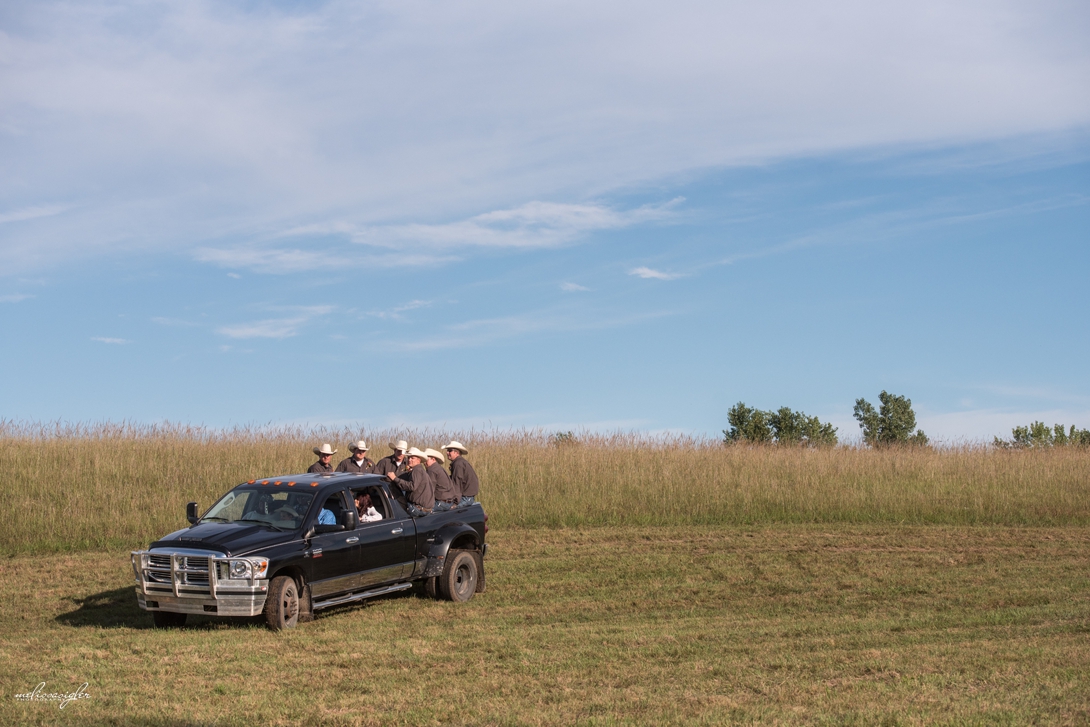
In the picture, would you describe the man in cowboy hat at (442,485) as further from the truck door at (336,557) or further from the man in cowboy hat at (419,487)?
the truck door at (336,557)

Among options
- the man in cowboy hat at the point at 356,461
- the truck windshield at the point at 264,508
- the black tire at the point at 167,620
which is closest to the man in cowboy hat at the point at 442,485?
the man in cowboy hat at the point at 356,461

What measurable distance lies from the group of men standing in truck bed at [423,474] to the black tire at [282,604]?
7.65 feet

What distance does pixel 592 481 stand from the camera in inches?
1002

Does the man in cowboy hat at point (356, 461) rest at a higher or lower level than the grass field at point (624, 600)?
higher

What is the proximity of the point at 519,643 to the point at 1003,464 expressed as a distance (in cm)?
2200

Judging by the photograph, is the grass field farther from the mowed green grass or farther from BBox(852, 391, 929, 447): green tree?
BBox(852, 391, 929, 447): green tree

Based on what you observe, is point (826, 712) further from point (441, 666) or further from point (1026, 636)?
point (1026, 636)

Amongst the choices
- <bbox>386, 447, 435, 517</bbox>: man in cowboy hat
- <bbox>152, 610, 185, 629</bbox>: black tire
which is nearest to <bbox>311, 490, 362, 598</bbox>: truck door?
<bbox>152, 610, 185, 629</bbox>: black tire

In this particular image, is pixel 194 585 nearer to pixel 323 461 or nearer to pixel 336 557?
pixel 336 557

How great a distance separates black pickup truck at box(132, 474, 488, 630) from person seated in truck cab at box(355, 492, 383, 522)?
0.07 m

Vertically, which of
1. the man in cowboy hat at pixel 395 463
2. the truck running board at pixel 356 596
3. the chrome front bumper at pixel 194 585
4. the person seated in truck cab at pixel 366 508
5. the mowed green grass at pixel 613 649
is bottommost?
the mowed green grass at pixel 613 649

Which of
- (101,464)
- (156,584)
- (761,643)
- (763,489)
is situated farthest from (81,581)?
(763,489)

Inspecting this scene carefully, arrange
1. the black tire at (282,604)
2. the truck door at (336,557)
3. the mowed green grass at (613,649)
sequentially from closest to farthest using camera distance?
the mowed green grass at (613,649), the black tire at (282,604), the truck door at (336,557)

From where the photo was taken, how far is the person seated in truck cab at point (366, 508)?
1256cm
